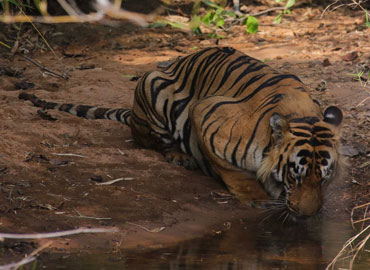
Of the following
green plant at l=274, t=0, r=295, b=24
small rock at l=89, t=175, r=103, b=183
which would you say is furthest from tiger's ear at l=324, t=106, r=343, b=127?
green plant at l=274, t=0, r=295, b=24

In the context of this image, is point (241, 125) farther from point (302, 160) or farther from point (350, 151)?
point (350, 151)

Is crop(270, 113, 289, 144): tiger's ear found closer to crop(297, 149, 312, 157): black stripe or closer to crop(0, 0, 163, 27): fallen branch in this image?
crop(297, 149, 312, 157): black stripe

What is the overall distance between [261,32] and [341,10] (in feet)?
5.10

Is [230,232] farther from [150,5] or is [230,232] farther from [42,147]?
→ [150,5]

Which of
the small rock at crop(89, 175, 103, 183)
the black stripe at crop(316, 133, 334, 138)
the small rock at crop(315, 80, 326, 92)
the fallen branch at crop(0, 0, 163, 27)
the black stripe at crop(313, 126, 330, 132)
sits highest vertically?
the small rock at crop(315, 80, 326, 92)

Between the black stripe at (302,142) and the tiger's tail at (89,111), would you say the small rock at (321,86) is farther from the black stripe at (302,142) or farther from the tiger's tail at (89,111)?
the black stripe at (302,142)

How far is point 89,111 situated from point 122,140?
602 mm

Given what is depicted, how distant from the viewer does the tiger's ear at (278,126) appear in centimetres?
546

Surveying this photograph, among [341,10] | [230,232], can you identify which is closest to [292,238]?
[230,232]

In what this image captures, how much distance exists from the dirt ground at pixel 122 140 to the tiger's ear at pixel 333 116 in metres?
0.77

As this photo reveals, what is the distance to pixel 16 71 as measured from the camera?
8.98m

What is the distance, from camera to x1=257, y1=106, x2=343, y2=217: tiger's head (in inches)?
209

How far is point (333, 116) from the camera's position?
5629 millimetres

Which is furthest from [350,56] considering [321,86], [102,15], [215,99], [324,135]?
[102,15]
